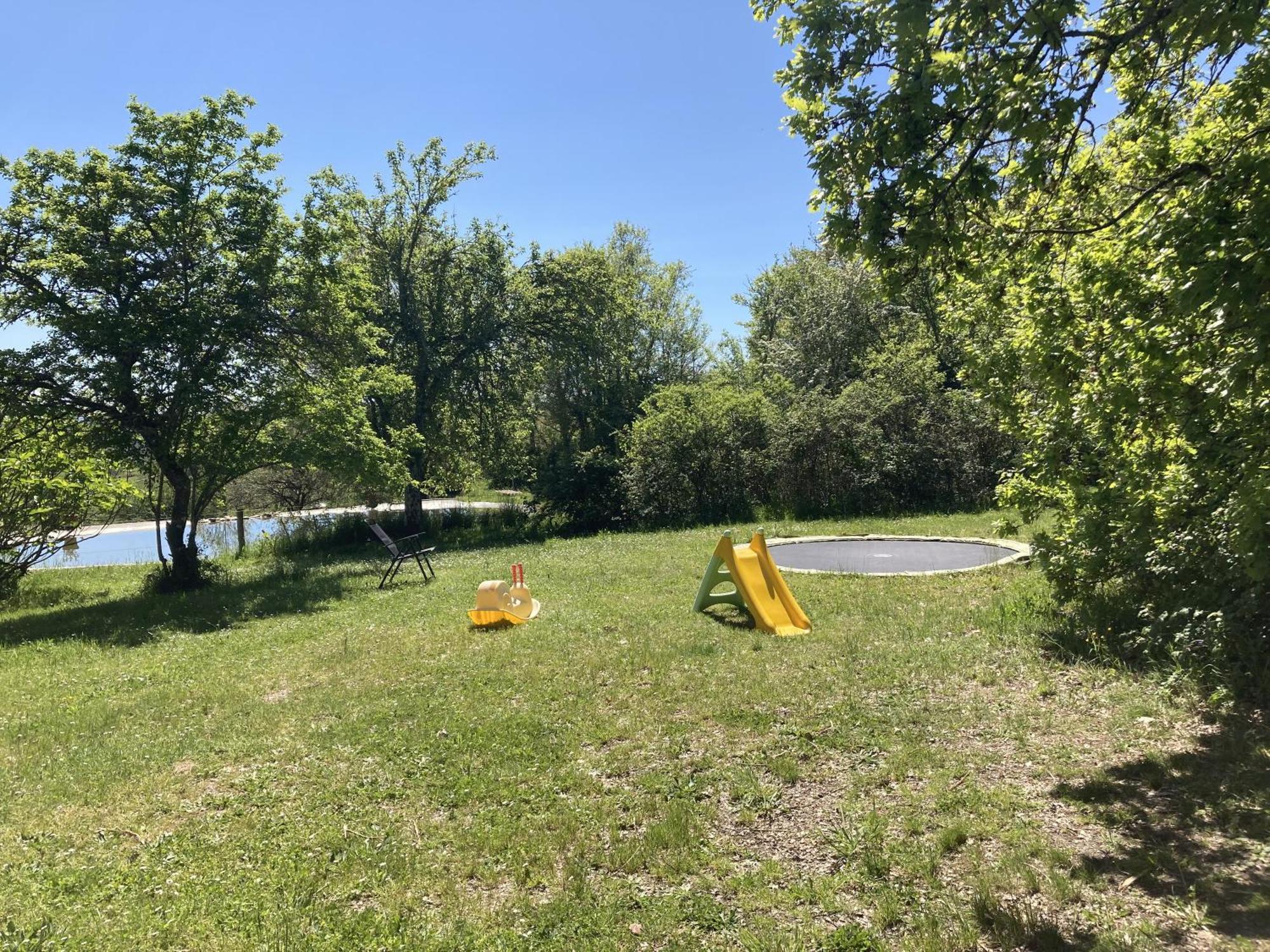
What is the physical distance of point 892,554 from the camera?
11.1 metres

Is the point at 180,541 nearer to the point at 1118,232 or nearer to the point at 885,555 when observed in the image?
the point at 885,555

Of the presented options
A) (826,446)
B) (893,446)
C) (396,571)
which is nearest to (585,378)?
(826,446)

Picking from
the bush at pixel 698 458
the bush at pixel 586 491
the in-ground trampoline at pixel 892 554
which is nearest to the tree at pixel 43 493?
the bush at pixel 586 491

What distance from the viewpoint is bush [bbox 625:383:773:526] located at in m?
18.1

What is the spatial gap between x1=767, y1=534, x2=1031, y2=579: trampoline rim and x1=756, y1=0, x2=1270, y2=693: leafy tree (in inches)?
112

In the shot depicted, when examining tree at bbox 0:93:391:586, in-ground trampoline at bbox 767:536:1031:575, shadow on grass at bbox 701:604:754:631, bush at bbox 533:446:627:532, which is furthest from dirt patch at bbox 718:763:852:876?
bush at bbox 533:446:627:532

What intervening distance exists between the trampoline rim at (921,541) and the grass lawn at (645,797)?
6.60 ft

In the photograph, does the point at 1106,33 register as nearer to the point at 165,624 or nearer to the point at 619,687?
the point at 619,687

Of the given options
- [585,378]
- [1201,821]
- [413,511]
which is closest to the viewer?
[1201,821]

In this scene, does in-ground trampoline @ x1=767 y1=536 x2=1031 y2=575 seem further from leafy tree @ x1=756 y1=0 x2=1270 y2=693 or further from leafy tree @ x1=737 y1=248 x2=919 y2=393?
leafy tree @ x1=737 y1=248 x2=919 y2=393

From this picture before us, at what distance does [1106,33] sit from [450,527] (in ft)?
65.8

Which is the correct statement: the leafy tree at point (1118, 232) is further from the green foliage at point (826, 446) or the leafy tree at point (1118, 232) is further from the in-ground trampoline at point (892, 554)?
the green foliage at point (826, 446)

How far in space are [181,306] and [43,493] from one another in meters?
5.14

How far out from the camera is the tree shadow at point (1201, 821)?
2.67 m
